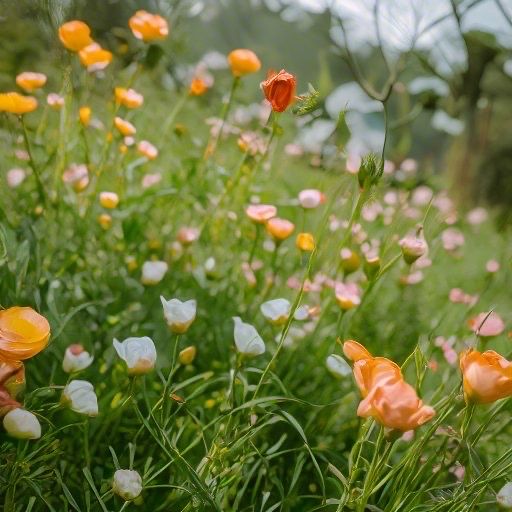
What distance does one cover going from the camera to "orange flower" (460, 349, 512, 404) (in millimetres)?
506

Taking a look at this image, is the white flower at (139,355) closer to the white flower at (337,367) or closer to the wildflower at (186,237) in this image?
the white flower at (337,367)

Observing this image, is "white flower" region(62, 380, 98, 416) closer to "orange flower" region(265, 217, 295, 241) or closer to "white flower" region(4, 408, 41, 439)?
"white flower" region(4, 408, 41, 439)

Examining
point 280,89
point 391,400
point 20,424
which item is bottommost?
point 20,424

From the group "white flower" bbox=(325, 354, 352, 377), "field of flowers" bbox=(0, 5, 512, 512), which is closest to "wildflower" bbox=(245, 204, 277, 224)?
"field of flowers" bbox=(0, 5, 512, 512)

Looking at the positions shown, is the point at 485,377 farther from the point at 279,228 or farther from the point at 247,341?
the point at 279,228

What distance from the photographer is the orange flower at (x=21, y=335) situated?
0.51 meters

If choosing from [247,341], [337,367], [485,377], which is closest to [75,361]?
[247,341]

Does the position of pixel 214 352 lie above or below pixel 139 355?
below

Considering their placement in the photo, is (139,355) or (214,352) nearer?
(139,355)

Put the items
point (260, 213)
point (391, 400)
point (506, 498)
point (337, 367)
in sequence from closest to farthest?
point (391, 400) < point (506, 498) < point (337, 367) < point (260, 213)

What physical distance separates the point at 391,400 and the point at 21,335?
31cm

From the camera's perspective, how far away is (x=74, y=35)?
0.94 m

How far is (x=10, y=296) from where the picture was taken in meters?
0.79

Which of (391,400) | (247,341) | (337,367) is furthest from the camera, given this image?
(337,367)
